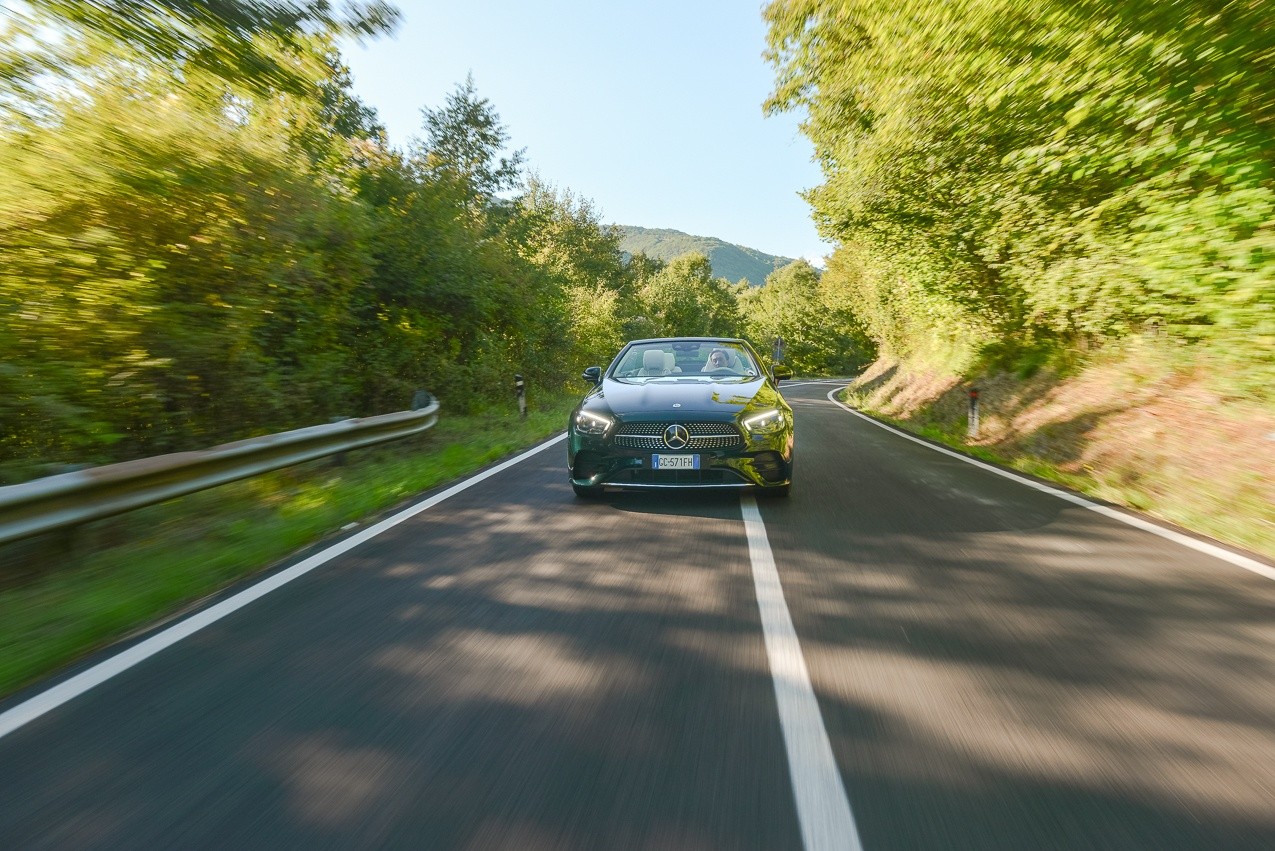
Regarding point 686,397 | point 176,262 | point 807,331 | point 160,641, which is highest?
point 176,262

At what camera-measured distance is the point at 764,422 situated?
6.49m

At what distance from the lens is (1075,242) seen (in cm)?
1155

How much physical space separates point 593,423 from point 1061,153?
7.10 metres

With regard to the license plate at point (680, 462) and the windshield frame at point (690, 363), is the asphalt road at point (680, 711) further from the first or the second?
the windshield frame at point (690, 363)

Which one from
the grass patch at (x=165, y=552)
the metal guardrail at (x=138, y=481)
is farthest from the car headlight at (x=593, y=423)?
the metal guardrail at (x=138, y=481)

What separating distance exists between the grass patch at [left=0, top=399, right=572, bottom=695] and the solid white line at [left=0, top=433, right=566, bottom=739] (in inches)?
8.9

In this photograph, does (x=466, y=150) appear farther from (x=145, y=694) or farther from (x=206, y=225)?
(x=145, y=694)

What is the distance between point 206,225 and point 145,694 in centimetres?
589

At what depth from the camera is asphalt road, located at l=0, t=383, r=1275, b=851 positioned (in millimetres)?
2162

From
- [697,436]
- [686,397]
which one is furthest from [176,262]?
[697,436]

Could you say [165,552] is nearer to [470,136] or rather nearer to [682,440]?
[682,440]

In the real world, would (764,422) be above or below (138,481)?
above

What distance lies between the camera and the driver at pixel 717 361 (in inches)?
310

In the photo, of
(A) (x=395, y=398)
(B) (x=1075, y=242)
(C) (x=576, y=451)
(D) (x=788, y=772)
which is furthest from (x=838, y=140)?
(D) (x=788, y=772)
